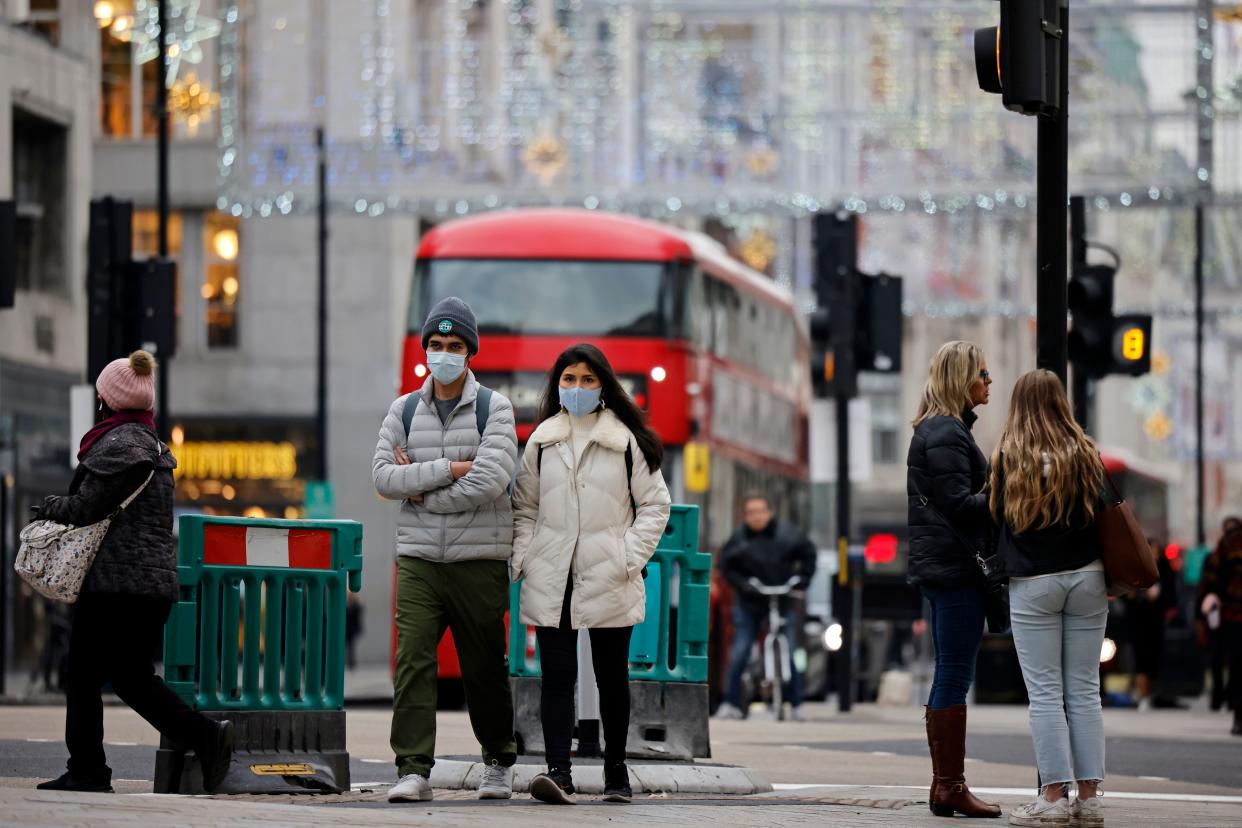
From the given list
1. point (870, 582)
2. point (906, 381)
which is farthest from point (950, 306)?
point (906, 381)

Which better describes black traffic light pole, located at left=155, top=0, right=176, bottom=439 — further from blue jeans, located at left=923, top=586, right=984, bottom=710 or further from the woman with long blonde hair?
the woman with long blonde hair

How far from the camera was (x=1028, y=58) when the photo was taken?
431 inches

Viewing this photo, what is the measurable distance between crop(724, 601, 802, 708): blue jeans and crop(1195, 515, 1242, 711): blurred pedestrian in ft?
11.0

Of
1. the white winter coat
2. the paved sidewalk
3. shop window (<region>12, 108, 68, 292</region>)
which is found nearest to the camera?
the paved sidewalk

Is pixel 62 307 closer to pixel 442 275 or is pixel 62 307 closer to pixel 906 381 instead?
pixel 442 275

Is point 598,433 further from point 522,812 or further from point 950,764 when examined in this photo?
point 950,764

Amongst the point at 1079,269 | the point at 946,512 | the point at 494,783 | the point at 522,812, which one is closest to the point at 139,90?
the point at 1079,269

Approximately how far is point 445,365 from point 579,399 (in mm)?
538

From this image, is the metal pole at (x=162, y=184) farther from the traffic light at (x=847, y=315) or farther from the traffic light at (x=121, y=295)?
the traffic light at (x=847, y=315)

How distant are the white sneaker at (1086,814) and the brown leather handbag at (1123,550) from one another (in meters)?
0.78

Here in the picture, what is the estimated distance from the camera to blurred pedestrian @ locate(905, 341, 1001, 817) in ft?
32.6

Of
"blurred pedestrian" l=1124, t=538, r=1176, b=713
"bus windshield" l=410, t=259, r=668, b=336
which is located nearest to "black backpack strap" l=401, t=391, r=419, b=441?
"bus windshield" l=410, t=259, r=668, b=336

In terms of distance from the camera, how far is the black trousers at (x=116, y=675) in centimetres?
1000

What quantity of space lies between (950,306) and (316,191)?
42.0 feet
